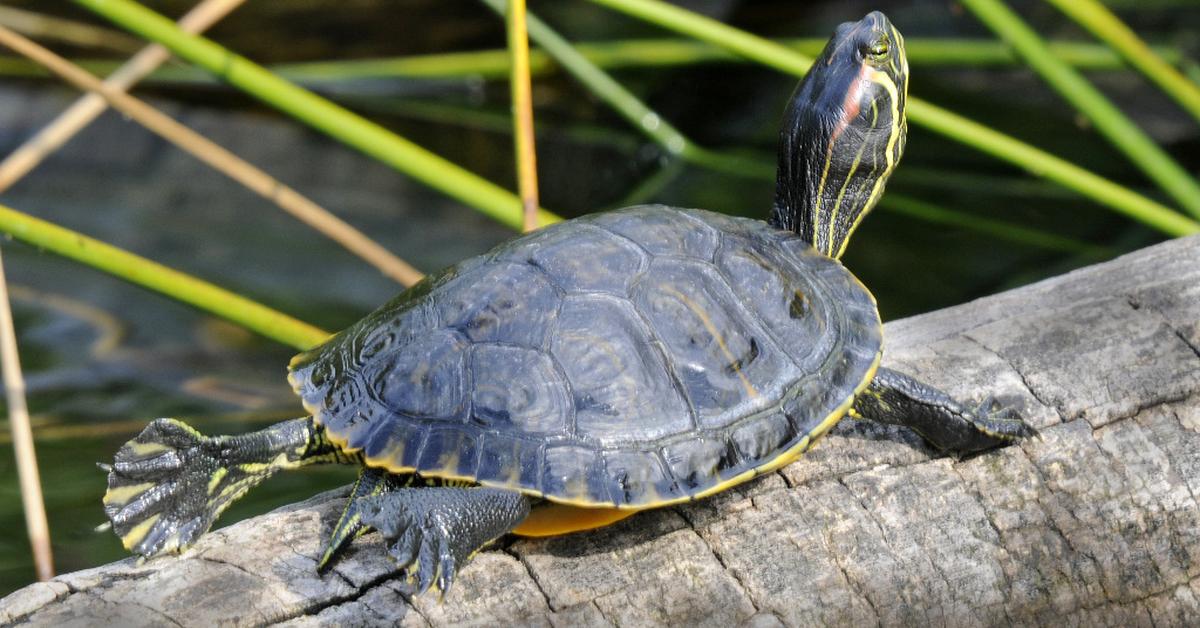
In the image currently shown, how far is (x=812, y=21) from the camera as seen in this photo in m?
6.12

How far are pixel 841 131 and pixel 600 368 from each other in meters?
0.94

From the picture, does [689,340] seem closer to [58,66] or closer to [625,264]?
[625,264]

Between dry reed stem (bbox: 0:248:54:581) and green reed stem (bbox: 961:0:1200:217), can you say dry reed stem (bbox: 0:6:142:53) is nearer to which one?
dry reed stem (bbox: 0:248:54:581)

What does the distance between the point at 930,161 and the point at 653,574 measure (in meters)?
3.94

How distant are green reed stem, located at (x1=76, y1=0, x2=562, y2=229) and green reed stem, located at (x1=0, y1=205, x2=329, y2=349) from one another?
473 mm

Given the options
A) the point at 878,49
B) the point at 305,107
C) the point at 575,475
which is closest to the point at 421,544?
the point at 575,475

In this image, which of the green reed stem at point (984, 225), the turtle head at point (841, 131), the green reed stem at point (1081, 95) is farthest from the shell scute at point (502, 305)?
the green reed stem at point (984, 225)

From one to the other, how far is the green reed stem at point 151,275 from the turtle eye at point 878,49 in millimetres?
1437

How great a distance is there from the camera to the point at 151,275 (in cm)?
240

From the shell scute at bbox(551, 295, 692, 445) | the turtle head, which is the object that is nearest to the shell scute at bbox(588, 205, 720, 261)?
the shell scute at bbox(551, 295, 692, 445)

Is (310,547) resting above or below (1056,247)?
below

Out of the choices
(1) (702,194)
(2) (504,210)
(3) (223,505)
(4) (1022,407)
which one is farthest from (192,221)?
(4) (1022,407)

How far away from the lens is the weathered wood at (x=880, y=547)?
5.84ft

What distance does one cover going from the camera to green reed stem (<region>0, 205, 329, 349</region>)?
2.26 m
